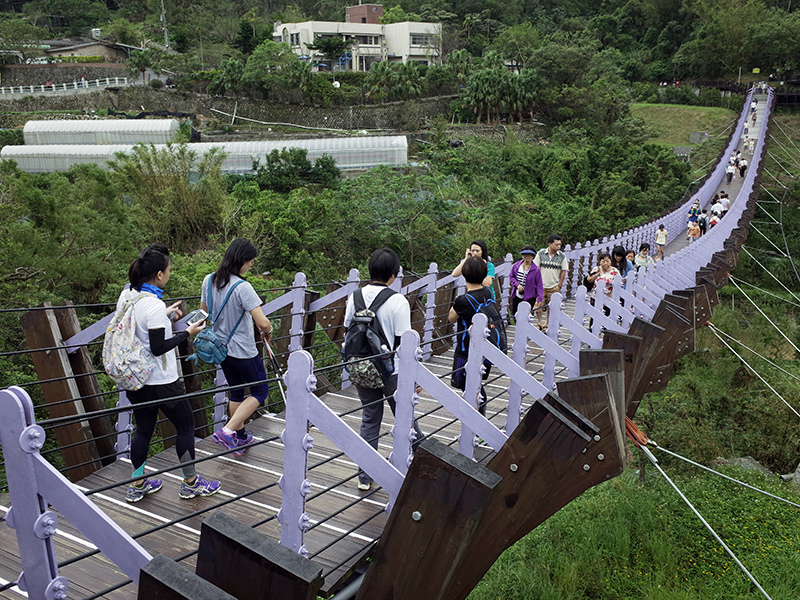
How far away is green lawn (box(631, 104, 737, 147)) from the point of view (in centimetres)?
4088

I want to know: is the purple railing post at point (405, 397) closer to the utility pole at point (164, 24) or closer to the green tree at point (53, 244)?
the green tree at point (53, 244)

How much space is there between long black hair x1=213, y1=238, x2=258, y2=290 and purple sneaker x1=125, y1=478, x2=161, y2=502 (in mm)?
1192

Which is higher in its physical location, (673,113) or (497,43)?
(497,43)

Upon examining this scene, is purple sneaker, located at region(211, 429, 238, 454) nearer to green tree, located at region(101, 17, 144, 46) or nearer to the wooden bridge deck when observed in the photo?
the wooden bridge deck

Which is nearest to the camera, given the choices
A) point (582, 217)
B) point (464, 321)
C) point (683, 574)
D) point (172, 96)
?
point (464, 321)

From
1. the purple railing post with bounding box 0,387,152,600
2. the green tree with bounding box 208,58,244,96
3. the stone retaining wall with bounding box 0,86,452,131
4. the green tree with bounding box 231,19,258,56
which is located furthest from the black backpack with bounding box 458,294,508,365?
the green tree with bounding box 231,19,258,56

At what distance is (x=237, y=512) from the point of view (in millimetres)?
3184

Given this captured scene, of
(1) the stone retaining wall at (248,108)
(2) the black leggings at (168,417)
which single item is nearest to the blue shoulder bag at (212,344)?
(2) the black leggings at (168,417)

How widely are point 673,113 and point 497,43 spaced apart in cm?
1522

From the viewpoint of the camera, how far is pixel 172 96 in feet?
140

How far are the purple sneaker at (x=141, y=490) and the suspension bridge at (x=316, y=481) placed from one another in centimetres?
5

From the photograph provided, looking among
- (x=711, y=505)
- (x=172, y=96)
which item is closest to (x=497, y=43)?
(x=172, y=96)

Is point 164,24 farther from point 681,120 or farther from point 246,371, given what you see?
point 246,371

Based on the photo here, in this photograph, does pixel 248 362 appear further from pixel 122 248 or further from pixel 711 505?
pixel 122 248
